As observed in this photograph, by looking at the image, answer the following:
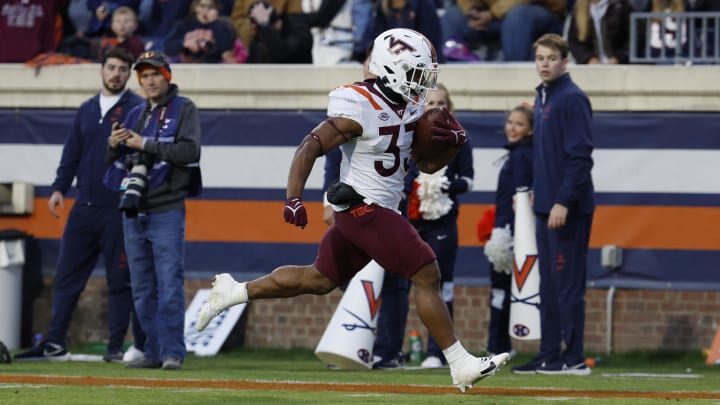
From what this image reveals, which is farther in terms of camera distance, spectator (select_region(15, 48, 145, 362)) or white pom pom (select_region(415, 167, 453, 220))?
spectator (select_region(15, 48, 145, 362))

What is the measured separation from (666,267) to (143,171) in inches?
174

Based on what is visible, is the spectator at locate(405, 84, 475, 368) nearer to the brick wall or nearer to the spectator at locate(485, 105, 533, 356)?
the spectator at locate(485, 105, 533, 356)

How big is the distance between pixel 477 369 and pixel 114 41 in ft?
25.6

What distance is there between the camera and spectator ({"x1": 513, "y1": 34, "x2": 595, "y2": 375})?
9.98 metres

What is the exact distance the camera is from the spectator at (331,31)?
13734mm

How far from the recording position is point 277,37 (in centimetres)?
1358

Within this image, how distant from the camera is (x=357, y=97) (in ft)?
25.7

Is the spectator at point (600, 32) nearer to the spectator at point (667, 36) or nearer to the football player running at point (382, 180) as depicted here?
the spectator at point (667, 36)

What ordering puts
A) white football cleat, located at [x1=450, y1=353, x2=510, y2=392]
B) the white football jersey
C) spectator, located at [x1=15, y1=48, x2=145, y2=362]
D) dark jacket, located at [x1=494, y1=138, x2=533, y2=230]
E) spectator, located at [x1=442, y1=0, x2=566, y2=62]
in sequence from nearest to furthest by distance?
white football cleat, located at [x1=450, y1=353, x2=510, y2=392] → the white football jersey → dark jacket, located at [x1=494, y1=138, x2=533, y2=230] → spectator, located at [x1=15, y1=48, x2=145, y2=362] → spectator, located at [x1=442, y1=0, x2=566, y2=62]

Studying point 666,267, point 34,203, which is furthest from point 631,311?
point 34,203

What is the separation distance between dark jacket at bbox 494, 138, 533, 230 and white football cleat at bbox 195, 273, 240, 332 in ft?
10.6

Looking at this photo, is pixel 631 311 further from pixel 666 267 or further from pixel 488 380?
pixel 488 380

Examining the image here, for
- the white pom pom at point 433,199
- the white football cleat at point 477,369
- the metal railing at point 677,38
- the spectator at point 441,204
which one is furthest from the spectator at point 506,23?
the white football cleat at point 477,369

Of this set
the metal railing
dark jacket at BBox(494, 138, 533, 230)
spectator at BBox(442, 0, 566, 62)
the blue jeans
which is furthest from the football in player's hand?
spectator at BBox(442, 0, 566, 62)
